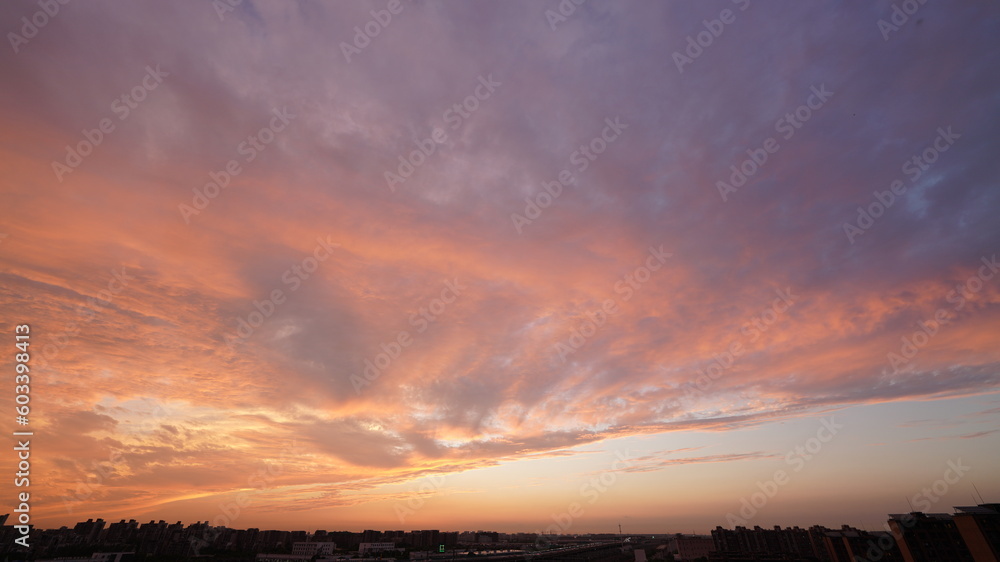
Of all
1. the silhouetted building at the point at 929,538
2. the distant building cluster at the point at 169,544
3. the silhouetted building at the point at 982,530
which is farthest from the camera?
the distant building cluster at the point at 169,544

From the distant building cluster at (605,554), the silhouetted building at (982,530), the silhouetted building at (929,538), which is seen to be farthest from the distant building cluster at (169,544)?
the silhouetted building at (982,530)

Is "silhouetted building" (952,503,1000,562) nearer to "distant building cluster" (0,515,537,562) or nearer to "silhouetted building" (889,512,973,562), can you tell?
"silhouetted building" (889,512,973,562)

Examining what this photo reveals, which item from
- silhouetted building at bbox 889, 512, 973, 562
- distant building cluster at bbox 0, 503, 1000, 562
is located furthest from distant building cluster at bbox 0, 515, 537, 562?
silhouetted building at bbox 889, 512, 973, 562

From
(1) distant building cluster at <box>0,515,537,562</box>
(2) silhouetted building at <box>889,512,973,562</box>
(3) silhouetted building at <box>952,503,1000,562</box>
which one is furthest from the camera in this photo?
(1) distant building cluster at <box>0,515,537,562</box>

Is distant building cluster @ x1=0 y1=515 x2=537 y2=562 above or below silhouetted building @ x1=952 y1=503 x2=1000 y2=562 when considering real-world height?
below

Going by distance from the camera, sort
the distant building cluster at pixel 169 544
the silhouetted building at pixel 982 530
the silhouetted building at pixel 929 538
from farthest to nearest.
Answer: the distant building cluster at pixel 169 544 < the silhouetted building at pixel 929 538 < the silhouetted building at pixel 982 530

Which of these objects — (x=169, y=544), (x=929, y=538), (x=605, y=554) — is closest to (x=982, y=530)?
(x=929, y=538)

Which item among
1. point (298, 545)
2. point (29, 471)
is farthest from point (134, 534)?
point (29, 471)

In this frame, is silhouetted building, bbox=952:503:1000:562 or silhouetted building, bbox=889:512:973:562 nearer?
silhouetted building, bbox=952:503:1000:562

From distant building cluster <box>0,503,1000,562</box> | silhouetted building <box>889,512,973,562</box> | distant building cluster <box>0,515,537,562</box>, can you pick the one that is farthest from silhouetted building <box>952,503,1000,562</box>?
distant building cluster <box>0,515,537,562</box>

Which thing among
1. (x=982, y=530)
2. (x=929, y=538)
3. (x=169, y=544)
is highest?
(x=982, y=530)

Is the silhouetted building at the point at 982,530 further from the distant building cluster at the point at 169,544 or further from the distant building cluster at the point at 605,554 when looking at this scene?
the distant building cluster at the point at 169,544

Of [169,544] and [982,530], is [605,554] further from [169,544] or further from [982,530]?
[169,544]

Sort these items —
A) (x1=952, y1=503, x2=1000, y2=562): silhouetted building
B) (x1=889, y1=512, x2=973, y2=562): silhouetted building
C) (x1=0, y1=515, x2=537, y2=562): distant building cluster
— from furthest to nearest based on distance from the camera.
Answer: (x1=0, y1=515, x2=537, y2=562): distant building cluster → (x1=889, y1=512, x2=973, y2=562): silhouetted building → (x1=952, y1=503, x2=1000, y2=562): silhouetted building
